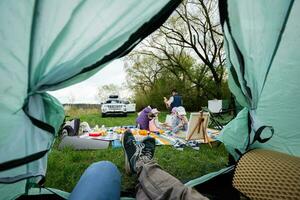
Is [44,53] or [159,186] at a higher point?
[44,53]

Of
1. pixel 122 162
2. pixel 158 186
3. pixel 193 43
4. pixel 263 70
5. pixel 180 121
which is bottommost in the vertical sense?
pixel 122 162

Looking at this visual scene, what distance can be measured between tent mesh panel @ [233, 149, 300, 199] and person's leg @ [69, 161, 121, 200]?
0.75 m

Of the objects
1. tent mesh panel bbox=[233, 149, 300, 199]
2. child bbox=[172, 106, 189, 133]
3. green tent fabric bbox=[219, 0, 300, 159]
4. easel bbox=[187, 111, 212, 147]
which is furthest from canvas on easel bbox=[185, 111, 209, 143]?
tent mesh panel bbox=[233, 149, 300, 199]

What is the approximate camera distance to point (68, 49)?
1.34 meters

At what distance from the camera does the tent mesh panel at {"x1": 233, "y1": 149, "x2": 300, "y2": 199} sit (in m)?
1.20

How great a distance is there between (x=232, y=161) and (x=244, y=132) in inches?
20.4

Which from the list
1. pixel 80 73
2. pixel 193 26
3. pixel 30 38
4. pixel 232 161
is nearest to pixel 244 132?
pixel 232 161

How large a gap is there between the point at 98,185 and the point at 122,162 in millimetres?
2018

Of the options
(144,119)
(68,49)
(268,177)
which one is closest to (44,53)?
(68,49)

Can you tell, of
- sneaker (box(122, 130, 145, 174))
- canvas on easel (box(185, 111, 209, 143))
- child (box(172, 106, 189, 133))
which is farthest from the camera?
child (box(172, 106, 189, 133))

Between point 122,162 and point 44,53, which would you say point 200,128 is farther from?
point 44,53

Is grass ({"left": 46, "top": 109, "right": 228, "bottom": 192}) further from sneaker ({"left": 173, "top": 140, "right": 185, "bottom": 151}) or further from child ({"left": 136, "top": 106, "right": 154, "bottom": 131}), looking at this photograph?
child ({"left": 136, "top": 106, "right": 154, "bottom": 131})

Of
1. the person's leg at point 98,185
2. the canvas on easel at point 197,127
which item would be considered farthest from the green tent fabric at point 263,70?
the canvas on easel at point 197,127

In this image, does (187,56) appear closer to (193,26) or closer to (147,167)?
(193,26)
